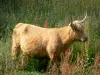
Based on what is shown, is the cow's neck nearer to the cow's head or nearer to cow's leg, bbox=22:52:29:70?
the cow's head

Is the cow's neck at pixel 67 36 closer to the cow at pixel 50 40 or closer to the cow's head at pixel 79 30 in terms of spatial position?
the cow at pixel 50 40

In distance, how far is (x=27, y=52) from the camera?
1071cm

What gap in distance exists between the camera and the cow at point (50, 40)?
1026 centimetres

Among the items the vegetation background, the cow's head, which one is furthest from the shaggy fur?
the vegetation background

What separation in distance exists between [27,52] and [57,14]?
11.4ft

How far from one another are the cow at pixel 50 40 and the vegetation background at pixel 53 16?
45cm

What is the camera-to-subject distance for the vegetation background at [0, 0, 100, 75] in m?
11.2

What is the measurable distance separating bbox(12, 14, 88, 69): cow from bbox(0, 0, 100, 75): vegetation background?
449 mm

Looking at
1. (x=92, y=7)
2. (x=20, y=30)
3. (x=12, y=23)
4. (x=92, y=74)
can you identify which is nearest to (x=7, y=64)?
(x=92, y=74)

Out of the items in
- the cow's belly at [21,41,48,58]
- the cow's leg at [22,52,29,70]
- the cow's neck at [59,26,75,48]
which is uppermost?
the cow's neck at [59,26,75,48]

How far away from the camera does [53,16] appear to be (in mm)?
13594

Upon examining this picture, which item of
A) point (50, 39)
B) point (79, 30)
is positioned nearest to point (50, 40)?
point (50, 39)

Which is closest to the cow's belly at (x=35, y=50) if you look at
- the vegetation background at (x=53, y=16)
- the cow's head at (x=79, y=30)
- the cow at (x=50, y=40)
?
the cow at (x=50, y=40)

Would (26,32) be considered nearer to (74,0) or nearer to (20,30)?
(20,30)
